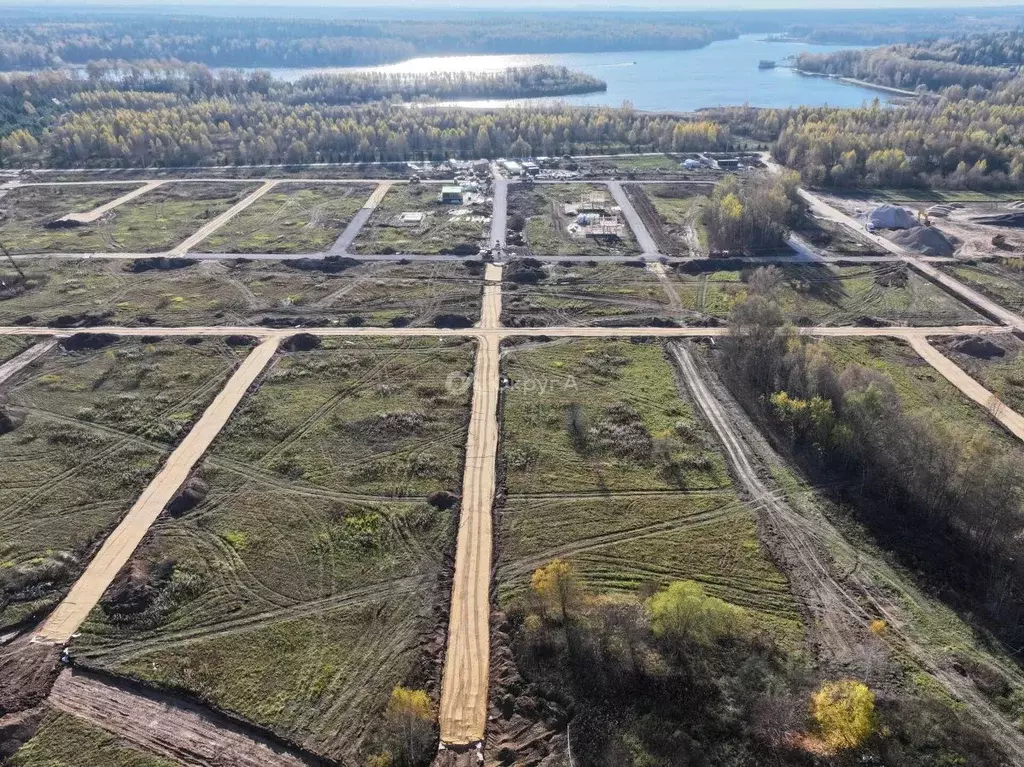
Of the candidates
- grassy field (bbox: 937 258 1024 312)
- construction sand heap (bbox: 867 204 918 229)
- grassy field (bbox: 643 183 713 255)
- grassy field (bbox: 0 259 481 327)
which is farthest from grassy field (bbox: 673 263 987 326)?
grassy field (bbox: 0 259 481 327)

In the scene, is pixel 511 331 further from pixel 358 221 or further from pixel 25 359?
pixel 25 359

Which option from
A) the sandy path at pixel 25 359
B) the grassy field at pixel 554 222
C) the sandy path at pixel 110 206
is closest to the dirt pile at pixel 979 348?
the grassy field at pixel 554 222

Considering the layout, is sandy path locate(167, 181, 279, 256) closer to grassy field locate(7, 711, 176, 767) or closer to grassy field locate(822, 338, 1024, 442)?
grassy field locate(7, 711, 176, 767)

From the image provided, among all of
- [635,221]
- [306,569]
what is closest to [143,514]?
→ [306,569]

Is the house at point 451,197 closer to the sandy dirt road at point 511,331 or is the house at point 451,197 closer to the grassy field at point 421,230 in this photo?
the grassy field at point 421,230

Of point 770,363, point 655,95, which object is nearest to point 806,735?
point 770,363
